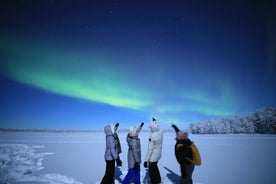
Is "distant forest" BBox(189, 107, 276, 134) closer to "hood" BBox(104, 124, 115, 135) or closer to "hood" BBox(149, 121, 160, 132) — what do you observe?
"hood" BBox(149, 121, 160, 132)

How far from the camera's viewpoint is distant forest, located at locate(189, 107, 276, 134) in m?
65.2

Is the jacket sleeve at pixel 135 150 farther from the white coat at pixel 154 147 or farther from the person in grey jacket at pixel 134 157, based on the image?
the white coat at pixel 154 147

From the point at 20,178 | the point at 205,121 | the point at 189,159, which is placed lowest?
the point at 20,178

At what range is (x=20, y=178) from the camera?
285 inches

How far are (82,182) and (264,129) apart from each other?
7494 cm

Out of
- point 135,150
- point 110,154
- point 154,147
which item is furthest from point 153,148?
point 110,154

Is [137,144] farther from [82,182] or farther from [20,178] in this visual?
[20,178]

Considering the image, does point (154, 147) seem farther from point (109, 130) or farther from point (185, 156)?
point (109, 130)

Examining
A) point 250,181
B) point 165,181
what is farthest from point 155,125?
point 250,181

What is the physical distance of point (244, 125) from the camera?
76688 millimetres

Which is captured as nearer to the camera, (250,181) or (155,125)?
(155,125)

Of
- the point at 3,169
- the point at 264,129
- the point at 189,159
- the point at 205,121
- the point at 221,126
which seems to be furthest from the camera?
the point at 205,121

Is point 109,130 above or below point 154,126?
below

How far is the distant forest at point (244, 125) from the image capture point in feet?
214
